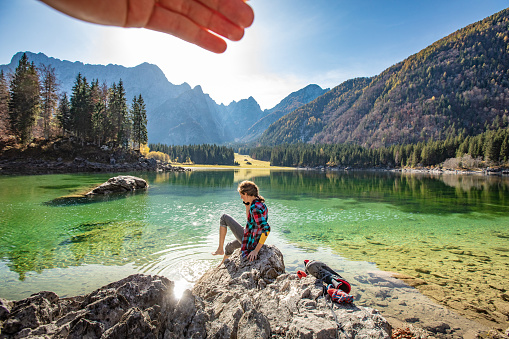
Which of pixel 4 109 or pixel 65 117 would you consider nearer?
pixel 4 109

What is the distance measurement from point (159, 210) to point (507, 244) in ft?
81.3

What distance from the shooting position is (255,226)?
22.4 feet

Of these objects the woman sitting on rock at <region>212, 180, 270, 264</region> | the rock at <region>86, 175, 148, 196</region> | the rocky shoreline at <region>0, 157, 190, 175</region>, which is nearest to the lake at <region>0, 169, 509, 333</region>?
the woman sitting on rock at <region>212, 180, 270, 264</region>

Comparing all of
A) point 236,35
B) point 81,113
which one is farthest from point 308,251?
point 81,113

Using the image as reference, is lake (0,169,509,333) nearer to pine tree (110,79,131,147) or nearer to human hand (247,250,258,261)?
human hand (247,250,258,261)

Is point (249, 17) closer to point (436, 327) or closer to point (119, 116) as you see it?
point (436, 327)

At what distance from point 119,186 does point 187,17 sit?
35.5 meters

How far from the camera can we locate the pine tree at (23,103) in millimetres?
62469

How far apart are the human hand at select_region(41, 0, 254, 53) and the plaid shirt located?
4971 mm

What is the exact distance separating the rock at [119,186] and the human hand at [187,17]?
31794 mm

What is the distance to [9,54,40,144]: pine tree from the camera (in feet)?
205

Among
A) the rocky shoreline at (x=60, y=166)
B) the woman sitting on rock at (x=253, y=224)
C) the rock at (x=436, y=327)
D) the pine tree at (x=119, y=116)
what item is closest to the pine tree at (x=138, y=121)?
the pine tree at (x=119, y=116)

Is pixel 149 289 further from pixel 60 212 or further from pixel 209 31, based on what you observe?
pixel 60 212

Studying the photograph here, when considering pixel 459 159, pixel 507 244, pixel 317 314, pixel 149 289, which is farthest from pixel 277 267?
pixel 459 159
